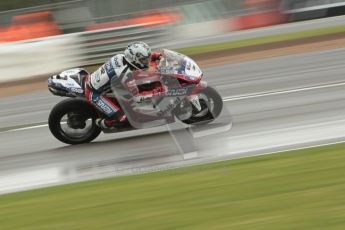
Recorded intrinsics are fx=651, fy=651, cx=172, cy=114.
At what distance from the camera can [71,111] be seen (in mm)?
9734

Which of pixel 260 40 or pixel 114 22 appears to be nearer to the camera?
pixel 260 40

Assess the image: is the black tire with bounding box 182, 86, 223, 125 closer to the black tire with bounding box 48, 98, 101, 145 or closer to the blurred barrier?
the black tire with bounding box 48, 98, 101, 145

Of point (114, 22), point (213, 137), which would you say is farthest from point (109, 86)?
point (114, 22)

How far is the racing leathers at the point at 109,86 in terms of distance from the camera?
31.2ft

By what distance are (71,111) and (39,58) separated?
7.56 metres

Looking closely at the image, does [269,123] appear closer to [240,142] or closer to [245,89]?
[240,142]

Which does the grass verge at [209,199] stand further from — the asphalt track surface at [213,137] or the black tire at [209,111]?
the black tire at [209,111]

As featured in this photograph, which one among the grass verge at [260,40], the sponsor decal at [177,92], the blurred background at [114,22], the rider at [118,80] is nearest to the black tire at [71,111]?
the rider at [118,80]

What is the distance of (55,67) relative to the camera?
16922 millimetres

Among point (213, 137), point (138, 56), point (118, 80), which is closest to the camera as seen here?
point (213, 137)

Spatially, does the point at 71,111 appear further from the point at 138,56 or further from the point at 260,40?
the point at 260,40

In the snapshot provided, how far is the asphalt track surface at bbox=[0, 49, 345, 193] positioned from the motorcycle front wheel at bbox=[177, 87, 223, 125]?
0.21 m

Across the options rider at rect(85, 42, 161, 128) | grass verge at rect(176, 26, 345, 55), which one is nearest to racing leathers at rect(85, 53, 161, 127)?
rider at rect(85, 42, 161, 128)

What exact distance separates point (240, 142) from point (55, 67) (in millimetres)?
9162
